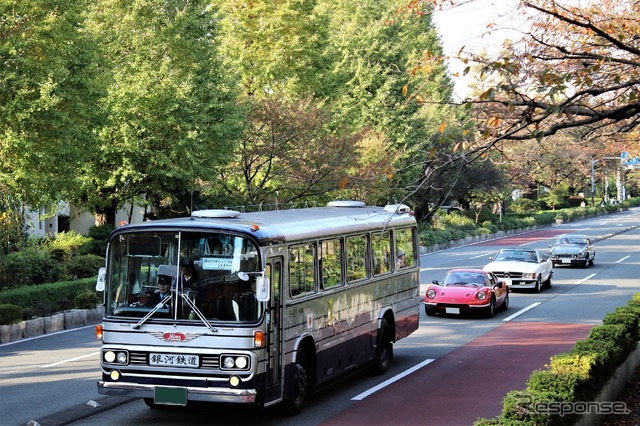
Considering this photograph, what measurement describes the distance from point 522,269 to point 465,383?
18.3 meters

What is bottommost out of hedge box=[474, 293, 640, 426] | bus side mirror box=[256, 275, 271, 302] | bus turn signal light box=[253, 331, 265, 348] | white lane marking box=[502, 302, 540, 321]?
white lane marking box=[502, 302, 540, 321]

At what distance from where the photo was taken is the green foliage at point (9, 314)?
71.9 ft

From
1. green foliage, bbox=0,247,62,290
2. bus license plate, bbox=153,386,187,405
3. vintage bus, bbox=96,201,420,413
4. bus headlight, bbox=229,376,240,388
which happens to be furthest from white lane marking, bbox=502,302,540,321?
bus license plate, bbox=153,386,187,405

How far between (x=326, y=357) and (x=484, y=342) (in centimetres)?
818

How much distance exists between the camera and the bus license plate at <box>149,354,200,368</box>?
12.0 metres

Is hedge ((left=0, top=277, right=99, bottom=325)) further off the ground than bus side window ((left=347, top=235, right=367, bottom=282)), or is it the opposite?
bus side window ((left=347, top=235, right=367, bottom=282))

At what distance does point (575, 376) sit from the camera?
38.0 feet

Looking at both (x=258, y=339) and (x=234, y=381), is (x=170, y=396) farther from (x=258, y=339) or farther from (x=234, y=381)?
(x=258, y=339)

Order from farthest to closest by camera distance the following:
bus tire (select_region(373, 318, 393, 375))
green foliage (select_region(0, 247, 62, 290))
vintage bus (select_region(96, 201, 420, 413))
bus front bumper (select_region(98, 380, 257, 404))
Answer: green foliage (select_region(0, 247, 62, 290)) → bus tire (select_region(373, 318, 393, 375)) → vintage bus (select_region(96, 201, 420, 413)) → bus front bumper (select_region(98, 380, 257, 404))

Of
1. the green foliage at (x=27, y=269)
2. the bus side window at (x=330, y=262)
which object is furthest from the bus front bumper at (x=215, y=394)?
the green foliage at (x=27, y=269)

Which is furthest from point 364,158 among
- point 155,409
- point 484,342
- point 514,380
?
point 155,409

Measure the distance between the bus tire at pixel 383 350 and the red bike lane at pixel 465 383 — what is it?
557 millimetres

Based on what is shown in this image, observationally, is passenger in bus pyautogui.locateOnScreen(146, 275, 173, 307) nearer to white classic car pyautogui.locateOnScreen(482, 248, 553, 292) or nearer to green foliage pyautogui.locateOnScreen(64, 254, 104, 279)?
green foliage pyautogui.locateOnScreen(64, 254, 104, 279)

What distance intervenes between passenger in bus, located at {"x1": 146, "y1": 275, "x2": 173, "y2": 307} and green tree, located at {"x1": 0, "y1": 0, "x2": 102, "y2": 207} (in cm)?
1631
